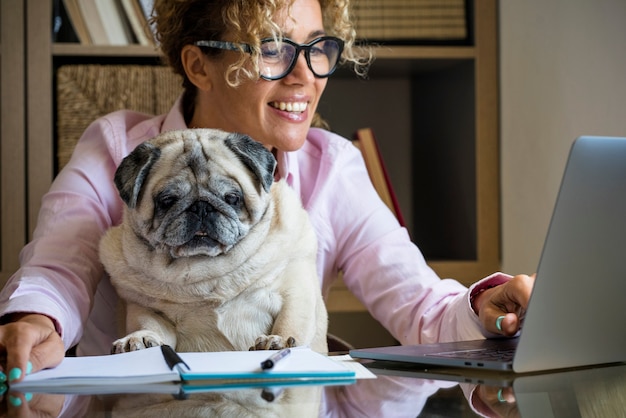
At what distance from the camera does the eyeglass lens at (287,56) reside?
4.63 feet

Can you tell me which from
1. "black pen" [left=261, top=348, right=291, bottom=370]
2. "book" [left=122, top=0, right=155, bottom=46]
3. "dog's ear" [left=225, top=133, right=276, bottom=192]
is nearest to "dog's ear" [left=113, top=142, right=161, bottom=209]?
"dog's ear" [left=225, top=133, right=276, bottom=192]

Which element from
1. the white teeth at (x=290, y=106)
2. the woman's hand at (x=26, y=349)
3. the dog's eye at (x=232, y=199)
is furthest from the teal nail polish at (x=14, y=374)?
the white teeth at (x=290, y=106)

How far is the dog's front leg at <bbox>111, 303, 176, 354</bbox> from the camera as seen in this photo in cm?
98

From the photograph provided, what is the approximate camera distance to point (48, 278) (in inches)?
46.2

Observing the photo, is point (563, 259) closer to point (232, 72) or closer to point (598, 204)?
point (598, 204)

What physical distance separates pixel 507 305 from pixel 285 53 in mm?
628

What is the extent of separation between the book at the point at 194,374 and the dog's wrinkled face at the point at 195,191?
24 cm

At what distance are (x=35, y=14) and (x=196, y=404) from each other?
67.3 inches

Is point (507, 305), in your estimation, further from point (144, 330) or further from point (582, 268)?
point (144, 330)

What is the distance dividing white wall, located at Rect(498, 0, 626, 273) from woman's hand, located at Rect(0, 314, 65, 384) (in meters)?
1.35

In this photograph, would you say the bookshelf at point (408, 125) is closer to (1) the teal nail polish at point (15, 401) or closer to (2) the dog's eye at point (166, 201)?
(2) the dog's eye at point (166, 201)

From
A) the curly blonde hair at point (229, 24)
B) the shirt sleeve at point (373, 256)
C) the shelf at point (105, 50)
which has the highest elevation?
the curly blonde hair at point (229, 24)

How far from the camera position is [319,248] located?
157 centimetres

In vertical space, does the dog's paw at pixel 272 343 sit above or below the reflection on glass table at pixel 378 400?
below
